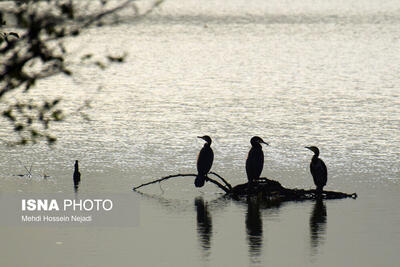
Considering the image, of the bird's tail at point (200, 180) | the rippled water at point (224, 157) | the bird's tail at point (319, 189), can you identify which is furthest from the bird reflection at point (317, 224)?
the bird's tail at point (200, 180)

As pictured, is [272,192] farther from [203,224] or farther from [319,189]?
[203,224]

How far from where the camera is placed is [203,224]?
19609 mm

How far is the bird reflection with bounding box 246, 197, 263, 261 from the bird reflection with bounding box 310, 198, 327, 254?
967mm

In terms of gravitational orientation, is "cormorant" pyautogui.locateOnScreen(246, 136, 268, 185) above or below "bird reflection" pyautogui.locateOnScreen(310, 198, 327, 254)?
above

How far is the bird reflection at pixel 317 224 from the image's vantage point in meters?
18.4

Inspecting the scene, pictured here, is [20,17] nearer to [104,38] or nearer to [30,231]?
[30,231]

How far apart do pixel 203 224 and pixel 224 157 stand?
25.4 feet

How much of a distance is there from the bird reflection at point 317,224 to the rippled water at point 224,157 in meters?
0.03

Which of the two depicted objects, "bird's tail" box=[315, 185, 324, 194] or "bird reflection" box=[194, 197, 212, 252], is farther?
"bird's tail" box=[315, 185, 324, 194]

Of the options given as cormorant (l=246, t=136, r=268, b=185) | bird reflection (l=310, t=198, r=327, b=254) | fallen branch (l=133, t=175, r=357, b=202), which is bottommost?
bird reflection (l=310, t=198, r=327, b=254)

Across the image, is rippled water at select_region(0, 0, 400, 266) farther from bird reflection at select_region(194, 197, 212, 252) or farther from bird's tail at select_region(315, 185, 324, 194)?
bird's tail at select_region(315, 185, 324, 194)

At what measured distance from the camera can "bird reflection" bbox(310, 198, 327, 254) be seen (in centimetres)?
1841

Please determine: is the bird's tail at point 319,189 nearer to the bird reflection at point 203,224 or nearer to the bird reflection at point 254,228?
the bird reflection at point 254,228

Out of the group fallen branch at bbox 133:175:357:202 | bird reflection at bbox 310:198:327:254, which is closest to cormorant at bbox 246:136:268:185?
fallen branch at bbox 133:175:357:202
